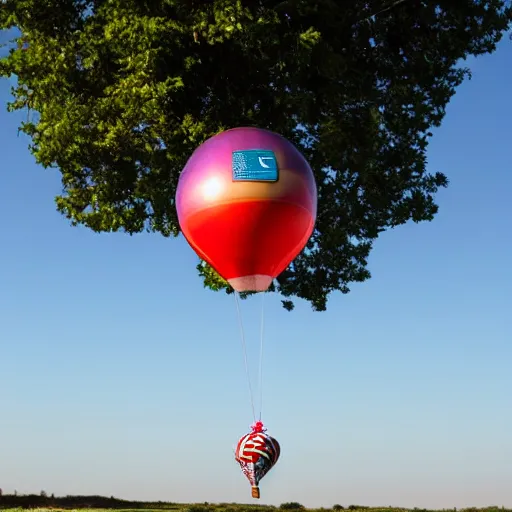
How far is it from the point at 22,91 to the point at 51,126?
6.27ft

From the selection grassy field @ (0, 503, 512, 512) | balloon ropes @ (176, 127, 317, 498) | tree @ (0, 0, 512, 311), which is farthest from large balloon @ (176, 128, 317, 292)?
grassy field @ (0, 503, 512, 512)

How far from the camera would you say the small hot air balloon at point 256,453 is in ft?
39.1

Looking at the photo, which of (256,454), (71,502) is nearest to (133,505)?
(71,502)

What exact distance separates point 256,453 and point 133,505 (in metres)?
7.82

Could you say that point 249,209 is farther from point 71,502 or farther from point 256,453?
point 71,502

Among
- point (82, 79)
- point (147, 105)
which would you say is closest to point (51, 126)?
point (82, 79)

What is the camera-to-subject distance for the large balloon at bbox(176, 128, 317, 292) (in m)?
12.4

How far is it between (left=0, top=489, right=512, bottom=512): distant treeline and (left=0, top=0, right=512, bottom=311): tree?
5361mm

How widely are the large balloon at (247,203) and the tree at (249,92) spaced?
3.73 metres

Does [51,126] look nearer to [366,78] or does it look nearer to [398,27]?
[366,78]

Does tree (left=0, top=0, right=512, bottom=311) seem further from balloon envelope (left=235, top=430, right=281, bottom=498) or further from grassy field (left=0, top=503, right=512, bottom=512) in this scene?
balloon envelope (left=235, top=430, right=281, bottom=498)

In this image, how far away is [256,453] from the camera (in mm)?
11891

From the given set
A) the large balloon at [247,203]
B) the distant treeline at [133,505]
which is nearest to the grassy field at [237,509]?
the distant treeline at [133,505]

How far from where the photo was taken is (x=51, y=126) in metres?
A: 16.9
